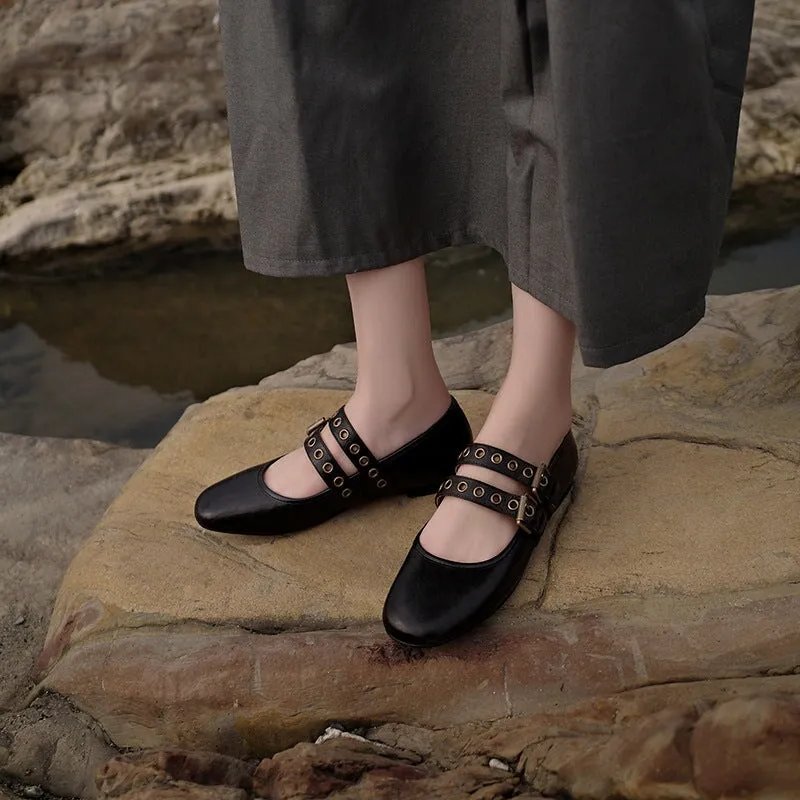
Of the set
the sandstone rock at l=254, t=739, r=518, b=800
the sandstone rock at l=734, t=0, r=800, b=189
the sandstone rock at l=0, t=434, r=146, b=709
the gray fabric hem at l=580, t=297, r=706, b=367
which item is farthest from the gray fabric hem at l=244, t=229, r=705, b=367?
the sandstone rock at l=734, t=0, r=800, b=189

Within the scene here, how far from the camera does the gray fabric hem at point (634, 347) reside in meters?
1.01

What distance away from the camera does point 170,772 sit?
105 cm

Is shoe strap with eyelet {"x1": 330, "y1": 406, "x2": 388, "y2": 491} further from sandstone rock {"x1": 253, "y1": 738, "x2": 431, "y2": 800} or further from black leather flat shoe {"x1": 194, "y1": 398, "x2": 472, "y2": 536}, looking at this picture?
→ sandstone rock {"x1": 253, "y1": 738, "x2": 431, "y2": 800}

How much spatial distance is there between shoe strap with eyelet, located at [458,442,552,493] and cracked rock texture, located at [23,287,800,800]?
0.13 m

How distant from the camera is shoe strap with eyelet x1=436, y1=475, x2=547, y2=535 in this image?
3.86 ft

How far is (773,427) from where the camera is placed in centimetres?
151

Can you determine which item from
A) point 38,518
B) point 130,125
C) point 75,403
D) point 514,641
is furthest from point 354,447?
point 130,125

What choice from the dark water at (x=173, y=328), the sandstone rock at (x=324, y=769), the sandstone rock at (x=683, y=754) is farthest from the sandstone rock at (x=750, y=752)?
the dark water at (x=173, y=328)

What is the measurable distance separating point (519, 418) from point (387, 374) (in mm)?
192

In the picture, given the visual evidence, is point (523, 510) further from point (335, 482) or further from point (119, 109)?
point (119, 109)

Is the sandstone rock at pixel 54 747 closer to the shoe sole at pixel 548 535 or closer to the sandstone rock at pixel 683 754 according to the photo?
the shoe sole at pixel 548 535

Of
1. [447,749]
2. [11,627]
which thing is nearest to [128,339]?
[11,627]

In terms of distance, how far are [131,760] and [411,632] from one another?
350 millimetres

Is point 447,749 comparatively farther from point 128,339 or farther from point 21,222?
point 21,222
